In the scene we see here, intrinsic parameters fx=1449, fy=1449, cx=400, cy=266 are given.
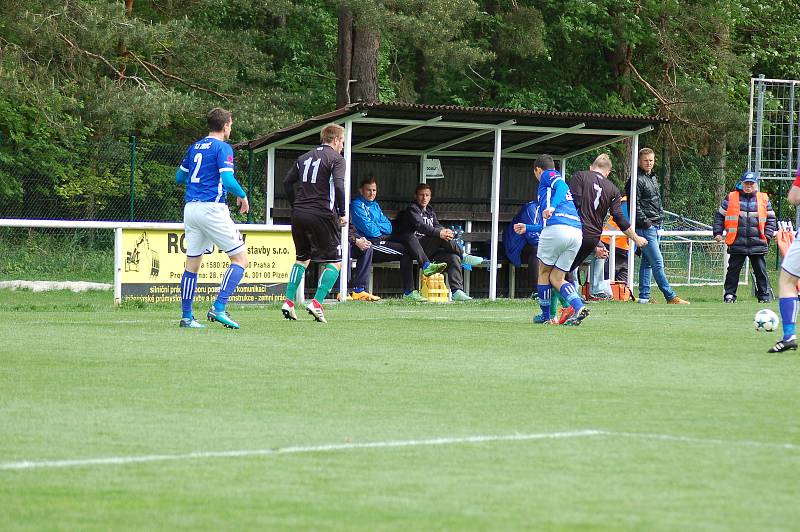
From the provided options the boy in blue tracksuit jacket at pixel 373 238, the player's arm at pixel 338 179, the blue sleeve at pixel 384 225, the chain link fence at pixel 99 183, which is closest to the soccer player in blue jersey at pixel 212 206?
the player's arm at pixel 338 179

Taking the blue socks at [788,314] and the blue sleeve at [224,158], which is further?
the blue sleeve at [224,158]

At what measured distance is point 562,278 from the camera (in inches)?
575

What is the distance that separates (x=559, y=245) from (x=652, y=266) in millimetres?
6352

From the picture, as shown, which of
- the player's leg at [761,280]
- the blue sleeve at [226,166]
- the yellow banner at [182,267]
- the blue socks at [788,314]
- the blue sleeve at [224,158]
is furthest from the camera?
the player's leg at [761,280]

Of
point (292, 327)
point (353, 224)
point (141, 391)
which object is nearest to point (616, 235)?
point (353, 224)

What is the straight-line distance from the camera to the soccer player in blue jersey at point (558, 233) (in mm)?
14469

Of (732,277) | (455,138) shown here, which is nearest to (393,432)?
(732,277)

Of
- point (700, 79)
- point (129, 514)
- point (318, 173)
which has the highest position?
point (700, 79)

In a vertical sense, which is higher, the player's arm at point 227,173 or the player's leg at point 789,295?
the player's arm at point 227,173

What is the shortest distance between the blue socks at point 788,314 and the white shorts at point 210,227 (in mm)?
5120

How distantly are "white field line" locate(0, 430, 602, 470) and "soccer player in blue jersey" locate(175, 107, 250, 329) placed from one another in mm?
6890

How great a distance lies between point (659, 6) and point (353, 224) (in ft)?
57.9

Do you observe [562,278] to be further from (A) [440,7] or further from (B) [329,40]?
(B) [329,40]

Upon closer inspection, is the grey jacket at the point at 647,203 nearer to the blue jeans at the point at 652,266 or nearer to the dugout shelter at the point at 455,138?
the blue jeans at the point at 652,266
